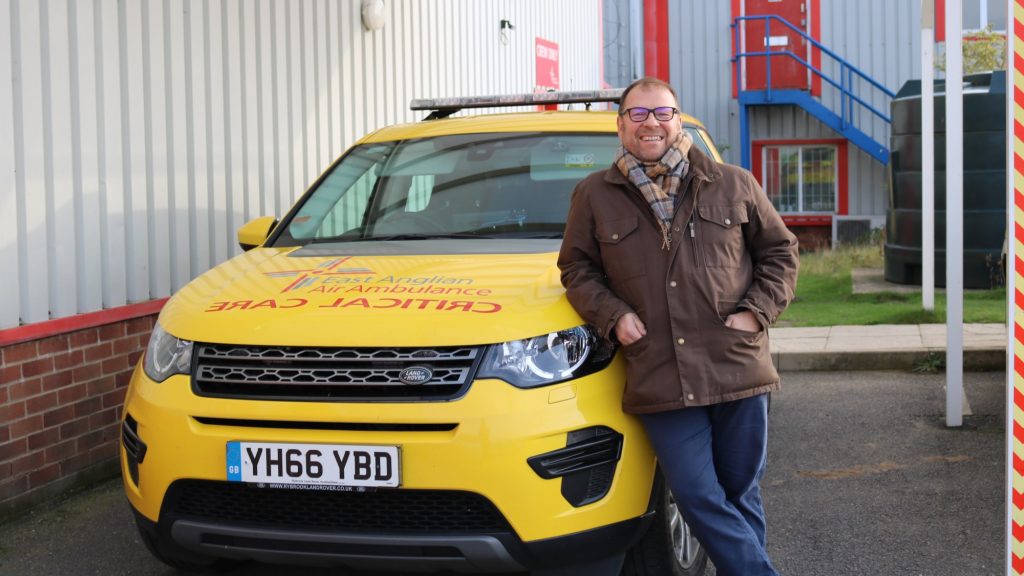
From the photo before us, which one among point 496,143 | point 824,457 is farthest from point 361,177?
point 824,457

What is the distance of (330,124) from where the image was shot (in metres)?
8.30

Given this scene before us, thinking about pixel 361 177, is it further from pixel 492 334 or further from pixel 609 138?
pixel 492 334

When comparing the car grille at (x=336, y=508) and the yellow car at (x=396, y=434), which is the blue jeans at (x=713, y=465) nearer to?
the yellow car at (x=396, y=434)

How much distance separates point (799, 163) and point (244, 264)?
633 inches

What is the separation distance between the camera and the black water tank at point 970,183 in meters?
10.7

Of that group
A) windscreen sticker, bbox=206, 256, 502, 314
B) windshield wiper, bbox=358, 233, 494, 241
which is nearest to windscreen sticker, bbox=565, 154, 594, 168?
windshield wiper, bbox=358, 233, 494, 241

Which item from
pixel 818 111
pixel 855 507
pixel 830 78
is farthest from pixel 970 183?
pixel 830 78

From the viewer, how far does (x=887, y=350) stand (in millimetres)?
7965

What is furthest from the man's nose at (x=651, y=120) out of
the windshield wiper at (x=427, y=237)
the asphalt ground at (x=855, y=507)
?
the asphalt ground at (x=855, y=507)

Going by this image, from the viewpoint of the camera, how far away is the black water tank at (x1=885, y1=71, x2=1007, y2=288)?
10742 mm

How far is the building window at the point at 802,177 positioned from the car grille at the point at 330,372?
53.7ft

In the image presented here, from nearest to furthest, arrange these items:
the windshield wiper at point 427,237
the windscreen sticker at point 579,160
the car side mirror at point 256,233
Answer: the windshield wiper at point 427,237 < the windscreen sticker at point 579,160 < the car side mirror at point 256,233

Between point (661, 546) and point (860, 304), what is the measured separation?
7627 mm

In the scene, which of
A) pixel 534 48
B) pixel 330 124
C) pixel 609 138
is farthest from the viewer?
pixel 534 48
